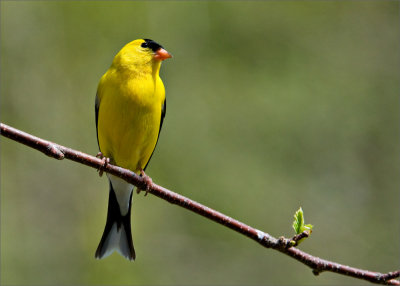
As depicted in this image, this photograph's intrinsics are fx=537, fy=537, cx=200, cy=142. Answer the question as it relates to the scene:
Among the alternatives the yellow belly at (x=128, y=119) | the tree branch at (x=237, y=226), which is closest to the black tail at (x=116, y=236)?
the yellow belly at (x=128, y=119)

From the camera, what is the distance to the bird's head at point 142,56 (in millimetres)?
4312

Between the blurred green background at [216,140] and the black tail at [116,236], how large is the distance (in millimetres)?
1722

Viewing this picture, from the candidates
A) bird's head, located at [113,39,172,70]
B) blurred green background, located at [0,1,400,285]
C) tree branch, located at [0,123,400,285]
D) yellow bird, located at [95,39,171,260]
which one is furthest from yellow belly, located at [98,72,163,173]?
blurred green background, located at [0,1,400,285]

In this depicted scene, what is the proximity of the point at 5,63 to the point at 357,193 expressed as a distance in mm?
5993

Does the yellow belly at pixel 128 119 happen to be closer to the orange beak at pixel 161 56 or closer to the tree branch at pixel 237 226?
the orange beak at pixel 161 56

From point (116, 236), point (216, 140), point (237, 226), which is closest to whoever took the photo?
point (237, 226)

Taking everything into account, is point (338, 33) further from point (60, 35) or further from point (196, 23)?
point (60, 35)

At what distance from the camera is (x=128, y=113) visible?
3996 millimetres

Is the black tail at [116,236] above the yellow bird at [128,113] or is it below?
below

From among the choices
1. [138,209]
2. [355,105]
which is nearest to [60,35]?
[138,209]

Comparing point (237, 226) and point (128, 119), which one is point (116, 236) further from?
point (237, 226)

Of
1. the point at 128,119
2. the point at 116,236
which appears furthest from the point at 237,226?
the point at 116,236

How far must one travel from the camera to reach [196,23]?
33.7ft

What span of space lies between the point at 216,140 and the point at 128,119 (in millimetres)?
5133
